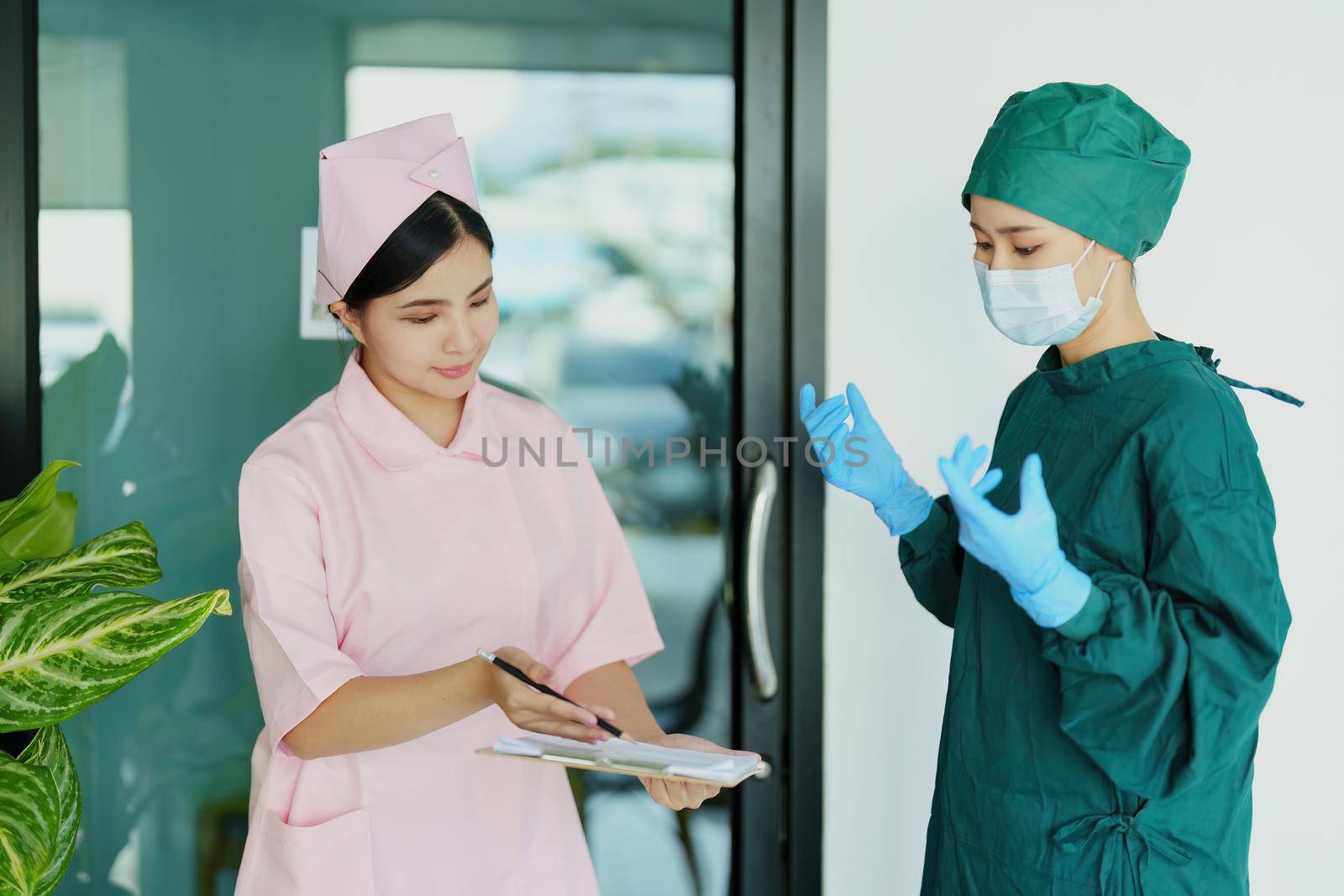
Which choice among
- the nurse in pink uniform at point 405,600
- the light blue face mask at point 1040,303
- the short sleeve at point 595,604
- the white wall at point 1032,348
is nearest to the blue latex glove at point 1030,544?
the light blue face mask at point 1040,303

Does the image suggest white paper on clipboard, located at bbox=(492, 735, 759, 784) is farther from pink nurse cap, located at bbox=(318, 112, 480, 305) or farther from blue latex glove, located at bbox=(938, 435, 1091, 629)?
pink nurse cap, located at bbox=(318, 112, 480, 305)

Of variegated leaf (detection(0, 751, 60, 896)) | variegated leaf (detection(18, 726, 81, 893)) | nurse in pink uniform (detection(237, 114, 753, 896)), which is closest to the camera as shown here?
variegated leaf (detection(0, 751, 60, 896))

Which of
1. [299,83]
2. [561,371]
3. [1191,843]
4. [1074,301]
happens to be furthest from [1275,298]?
[299,83]

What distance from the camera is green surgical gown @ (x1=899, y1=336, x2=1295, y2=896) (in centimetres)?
108

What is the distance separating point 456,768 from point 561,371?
601mm

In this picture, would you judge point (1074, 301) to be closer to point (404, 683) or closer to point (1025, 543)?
point (1025, 543)

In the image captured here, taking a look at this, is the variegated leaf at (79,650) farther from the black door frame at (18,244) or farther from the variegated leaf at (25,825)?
the black door frame at (18,244)

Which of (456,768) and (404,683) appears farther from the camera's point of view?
(456,768)

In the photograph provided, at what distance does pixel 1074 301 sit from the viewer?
4.04 ft

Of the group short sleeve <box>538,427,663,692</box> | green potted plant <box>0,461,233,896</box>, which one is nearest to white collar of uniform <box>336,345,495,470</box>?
short sleeve <box>538,427,663,692</box>

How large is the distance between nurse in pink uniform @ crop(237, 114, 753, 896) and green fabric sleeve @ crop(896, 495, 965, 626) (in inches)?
14.7

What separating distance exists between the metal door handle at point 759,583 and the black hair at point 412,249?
59cm

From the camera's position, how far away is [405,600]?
1.33 m

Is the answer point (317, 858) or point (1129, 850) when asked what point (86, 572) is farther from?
point (1129, 850)
